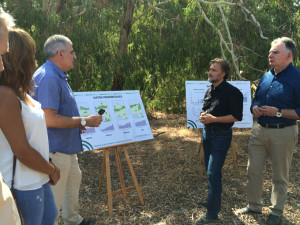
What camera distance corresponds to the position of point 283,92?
3.23 metres

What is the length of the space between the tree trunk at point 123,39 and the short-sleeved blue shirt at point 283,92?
11.2 feet

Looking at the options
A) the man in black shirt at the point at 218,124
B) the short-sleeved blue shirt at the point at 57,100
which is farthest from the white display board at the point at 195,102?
the short-sleeved blue shirt at the point at 57,100

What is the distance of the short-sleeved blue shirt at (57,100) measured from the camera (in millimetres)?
2494

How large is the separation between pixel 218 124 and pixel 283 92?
27.9 inches

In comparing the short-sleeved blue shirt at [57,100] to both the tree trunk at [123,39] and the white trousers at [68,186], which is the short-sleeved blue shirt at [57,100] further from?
the tree trunk at [123,39]

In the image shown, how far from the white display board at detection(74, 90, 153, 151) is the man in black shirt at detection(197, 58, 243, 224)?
825mm

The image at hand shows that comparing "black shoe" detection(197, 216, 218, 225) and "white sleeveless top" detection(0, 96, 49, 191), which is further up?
"white sleeveless top" detection(0, 96, 49, 191)

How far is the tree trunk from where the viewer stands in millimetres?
6281

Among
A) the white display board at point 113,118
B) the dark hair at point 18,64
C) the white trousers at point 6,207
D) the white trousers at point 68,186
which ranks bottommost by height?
the white trousers at point 68,186

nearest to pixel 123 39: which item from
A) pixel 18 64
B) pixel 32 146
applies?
pixel 18 64

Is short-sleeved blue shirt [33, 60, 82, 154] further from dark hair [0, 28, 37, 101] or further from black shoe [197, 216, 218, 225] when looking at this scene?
black shoe [197, 216, 218, 225]

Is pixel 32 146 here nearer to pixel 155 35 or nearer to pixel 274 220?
pixel 274 220

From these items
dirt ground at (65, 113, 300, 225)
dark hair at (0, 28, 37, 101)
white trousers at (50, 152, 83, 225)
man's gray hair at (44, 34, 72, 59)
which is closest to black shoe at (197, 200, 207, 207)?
dirt ground at (65, 113, 300, 225)

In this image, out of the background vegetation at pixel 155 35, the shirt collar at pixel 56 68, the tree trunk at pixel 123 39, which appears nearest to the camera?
the shirt collar at pixel 56 68
